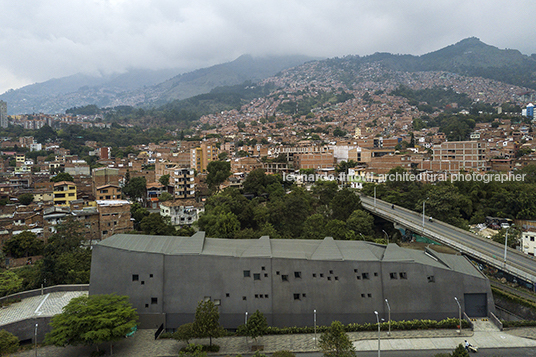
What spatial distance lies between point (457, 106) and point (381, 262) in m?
169

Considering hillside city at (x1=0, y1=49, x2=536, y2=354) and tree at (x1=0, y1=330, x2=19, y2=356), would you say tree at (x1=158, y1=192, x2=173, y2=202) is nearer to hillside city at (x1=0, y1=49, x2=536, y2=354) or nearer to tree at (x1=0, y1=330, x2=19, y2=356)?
hillside city at (x1=0, y1=49, x2=536, y2=354)

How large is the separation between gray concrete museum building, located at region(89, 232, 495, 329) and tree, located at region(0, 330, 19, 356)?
445 cm

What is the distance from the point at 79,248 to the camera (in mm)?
33906

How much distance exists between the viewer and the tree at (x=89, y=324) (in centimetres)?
1862

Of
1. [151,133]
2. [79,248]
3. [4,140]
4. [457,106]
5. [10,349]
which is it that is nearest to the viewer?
[10,349]

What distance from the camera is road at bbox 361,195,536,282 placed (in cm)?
2450

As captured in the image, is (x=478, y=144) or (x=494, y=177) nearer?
(x=494, y=177)

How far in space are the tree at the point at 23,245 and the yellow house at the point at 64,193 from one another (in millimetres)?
13182

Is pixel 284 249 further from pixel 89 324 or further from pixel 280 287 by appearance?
pixel 89 324

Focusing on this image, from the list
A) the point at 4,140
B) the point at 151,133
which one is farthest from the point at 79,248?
the point at 151,133

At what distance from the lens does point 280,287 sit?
22.5 m

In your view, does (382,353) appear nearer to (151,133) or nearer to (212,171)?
(212,171)

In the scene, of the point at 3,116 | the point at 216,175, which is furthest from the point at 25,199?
the point at 3,116

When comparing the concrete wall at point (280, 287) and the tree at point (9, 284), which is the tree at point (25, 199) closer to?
the tree at point (9, 284)
